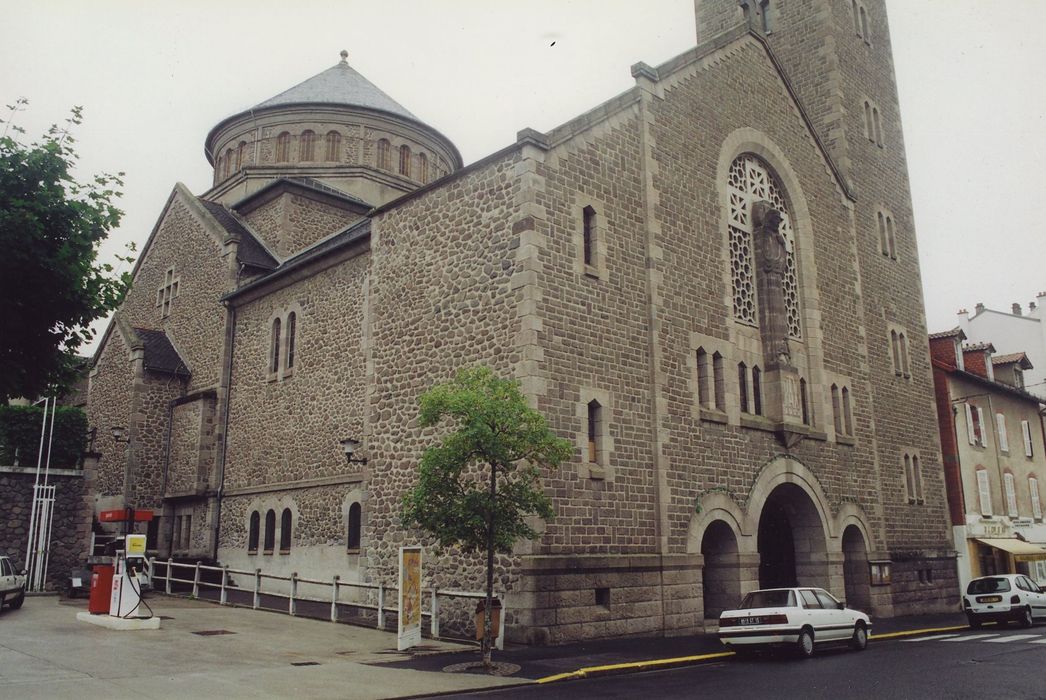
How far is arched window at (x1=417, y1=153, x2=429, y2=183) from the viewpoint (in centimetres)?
3725

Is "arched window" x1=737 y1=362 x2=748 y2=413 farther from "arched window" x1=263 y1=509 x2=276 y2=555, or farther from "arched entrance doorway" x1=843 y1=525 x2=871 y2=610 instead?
"arched window" x1=263 y1=509 x2=276 y2=555

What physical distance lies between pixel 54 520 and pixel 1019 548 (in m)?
31.8

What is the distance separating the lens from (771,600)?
16.1 m

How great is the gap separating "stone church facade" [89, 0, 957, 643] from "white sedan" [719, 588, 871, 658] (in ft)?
7.31

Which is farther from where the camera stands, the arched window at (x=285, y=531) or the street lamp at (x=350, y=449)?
the arched window at (x=285, y=531)

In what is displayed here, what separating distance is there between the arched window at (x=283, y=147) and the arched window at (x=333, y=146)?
1.61 meters

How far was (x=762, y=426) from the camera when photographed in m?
21.6

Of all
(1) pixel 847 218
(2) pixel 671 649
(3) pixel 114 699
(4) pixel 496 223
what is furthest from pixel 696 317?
(3) pixel 114 699

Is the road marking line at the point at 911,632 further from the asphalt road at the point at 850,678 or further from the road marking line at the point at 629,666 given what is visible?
the road marking line at the point at 629,666

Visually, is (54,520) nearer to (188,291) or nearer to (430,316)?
(188,291)

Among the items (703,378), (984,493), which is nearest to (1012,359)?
(984,493)

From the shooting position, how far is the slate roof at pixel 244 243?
95.4 ft

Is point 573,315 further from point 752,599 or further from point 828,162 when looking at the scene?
point 828,162

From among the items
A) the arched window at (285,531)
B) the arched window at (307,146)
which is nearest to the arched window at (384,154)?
the arched window at (307,146)
